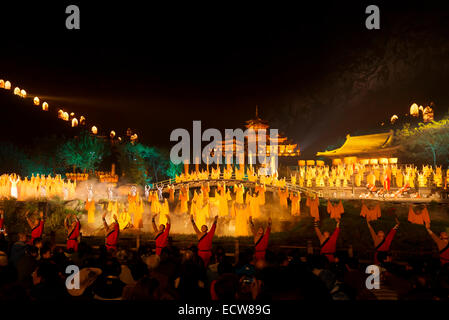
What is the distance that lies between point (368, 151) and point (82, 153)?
115 ft

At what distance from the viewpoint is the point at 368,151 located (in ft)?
126

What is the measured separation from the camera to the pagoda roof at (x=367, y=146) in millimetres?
37838

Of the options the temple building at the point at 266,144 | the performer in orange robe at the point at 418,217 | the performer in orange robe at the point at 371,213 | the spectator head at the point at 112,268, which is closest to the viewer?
the spectator head at the point at 112,268

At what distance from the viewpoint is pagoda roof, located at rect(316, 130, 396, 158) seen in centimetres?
3784

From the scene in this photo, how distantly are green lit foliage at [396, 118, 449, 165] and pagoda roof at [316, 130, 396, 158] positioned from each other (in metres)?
1.90

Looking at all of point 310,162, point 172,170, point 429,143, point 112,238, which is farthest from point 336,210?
point 172,170

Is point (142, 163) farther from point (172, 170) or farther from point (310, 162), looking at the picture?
point (310, 162)

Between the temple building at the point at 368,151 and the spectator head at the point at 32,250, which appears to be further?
the temple building at the point at 368,151

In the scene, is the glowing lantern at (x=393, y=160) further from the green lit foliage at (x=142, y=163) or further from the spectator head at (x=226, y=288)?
the spectator head at (x=226, y=288)

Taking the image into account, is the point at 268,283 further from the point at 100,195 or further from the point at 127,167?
the point at 127,167

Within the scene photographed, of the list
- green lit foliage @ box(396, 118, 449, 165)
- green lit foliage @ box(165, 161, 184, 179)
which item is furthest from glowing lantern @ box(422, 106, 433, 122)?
green lit foliage @ box(165, 161, 184, 179)

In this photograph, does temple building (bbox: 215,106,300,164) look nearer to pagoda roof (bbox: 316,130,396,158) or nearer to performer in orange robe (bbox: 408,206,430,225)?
pagoda roof (bbox: 316,130,396,158)

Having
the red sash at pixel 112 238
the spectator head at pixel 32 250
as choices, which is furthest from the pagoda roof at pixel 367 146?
the spectator head at pixel 32 250
